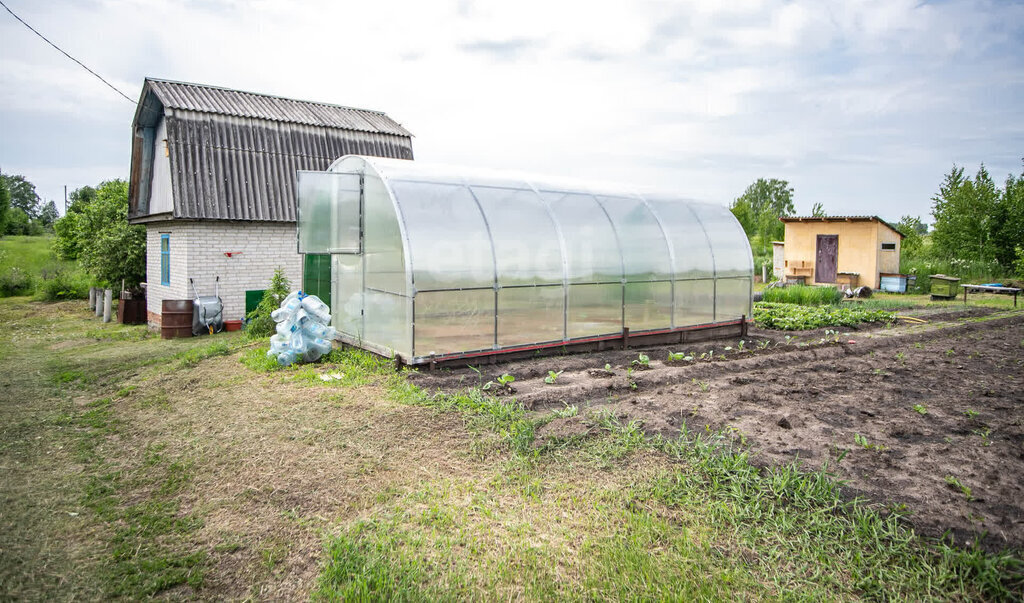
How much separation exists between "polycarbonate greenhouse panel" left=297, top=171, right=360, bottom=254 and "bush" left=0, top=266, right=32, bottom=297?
764 inches

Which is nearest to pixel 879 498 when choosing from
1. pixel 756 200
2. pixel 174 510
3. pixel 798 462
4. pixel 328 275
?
pixel 798 462

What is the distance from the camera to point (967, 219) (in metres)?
27.2

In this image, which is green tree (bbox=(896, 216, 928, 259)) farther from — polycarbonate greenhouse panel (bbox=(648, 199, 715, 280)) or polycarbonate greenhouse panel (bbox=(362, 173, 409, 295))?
polycarbonate greenhouse panel (bbox=(362, 173, 409, 295))

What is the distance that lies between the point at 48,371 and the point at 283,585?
8.19 meters

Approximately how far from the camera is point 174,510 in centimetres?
439

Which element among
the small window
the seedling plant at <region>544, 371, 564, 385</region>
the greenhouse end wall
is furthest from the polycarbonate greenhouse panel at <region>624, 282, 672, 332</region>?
the small window

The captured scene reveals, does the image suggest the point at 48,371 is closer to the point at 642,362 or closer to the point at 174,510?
the point at 174,510

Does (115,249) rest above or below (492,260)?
above

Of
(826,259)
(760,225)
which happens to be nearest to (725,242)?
(826,259)

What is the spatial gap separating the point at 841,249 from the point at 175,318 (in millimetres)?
22413

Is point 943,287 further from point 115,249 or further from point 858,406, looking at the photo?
point 115,249

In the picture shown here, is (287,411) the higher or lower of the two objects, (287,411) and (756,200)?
the lower

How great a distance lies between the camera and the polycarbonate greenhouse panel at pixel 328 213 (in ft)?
31.8

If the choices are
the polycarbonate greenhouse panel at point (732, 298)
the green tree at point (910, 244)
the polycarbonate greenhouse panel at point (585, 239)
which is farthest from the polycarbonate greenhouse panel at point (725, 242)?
the green tree at point (910, 244)
